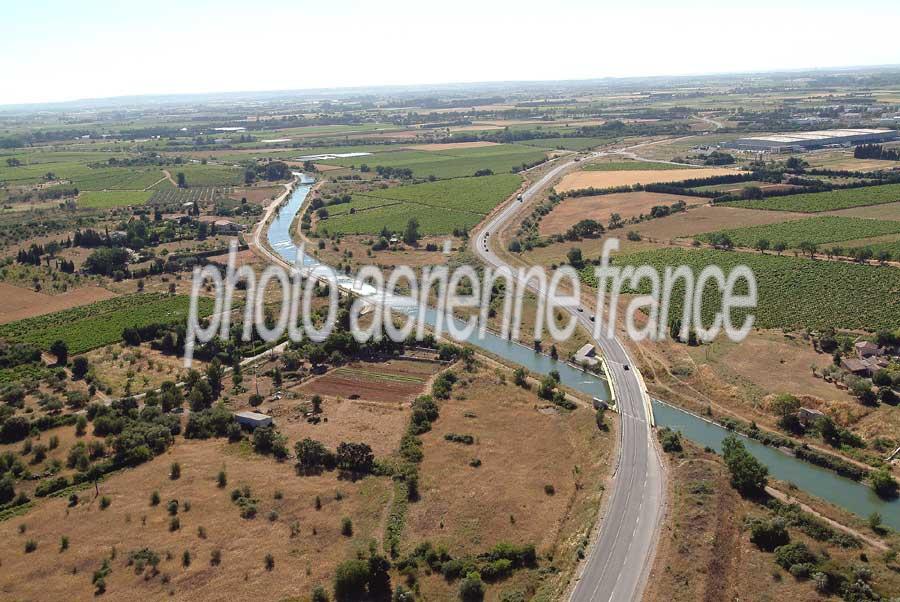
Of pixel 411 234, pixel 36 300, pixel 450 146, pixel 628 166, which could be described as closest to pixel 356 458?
pixel 36 300

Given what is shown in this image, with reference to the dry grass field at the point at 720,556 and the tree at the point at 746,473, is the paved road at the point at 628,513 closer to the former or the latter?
the dry grass field at the point at 720,556

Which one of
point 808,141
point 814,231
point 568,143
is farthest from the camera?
point 568,143

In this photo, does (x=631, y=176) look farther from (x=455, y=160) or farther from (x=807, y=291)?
(x=807, y=291)

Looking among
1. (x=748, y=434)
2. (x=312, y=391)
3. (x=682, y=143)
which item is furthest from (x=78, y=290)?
(x=682, y=143)

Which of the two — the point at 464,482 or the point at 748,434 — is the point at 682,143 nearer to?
the point at 748,434

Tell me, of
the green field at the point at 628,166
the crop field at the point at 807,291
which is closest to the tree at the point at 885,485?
the crop field at the point at 807,291

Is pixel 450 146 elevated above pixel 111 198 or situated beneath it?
elevated above

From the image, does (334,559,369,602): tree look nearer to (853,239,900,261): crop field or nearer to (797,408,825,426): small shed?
(797,408,825,426): small shed
